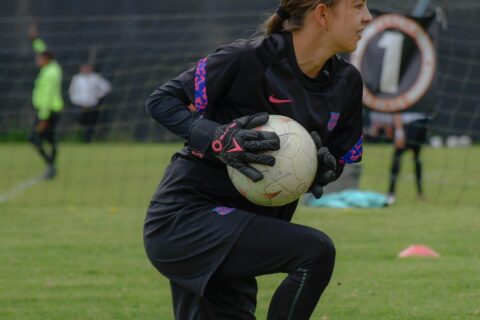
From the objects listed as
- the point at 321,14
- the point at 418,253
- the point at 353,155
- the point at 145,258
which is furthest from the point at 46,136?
the point at 321,14

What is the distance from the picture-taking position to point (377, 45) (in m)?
12.5

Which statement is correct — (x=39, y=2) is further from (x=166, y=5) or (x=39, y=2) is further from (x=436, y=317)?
(x=436, y=317)

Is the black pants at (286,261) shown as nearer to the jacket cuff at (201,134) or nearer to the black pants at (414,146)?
the jacket cuff at (201,134)

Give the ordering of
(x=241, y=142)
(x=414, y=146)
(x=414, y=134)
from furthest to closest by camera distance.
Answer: (x=414, y=146) < (x=414, y=134) < (x=241, y=142)

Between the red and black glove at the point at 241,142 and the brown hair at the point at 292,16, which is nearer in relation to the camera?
the red and black glove at the point at 241,142

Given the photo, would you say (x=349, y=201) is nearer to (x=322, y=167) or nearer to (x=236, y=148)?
(x=322, y=167)

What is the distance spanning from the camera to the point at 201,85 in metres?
4.09

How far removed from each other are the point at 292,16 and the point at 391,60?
836 centimetres

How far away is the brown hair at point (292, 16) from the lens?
413 cm

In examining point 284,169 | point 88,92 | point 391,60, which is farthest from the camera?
point 88,92

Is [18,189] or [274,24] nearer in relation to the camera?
[274,24]

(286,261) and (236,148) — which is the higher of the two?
(236,148)

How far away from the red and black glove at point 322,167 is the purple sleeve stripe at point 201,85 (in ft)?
1.46

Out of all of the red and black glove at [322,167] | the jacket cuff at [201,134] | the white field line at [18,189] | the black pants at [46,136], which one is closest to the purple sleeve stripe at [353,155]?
the red and black glove at [322,167]
